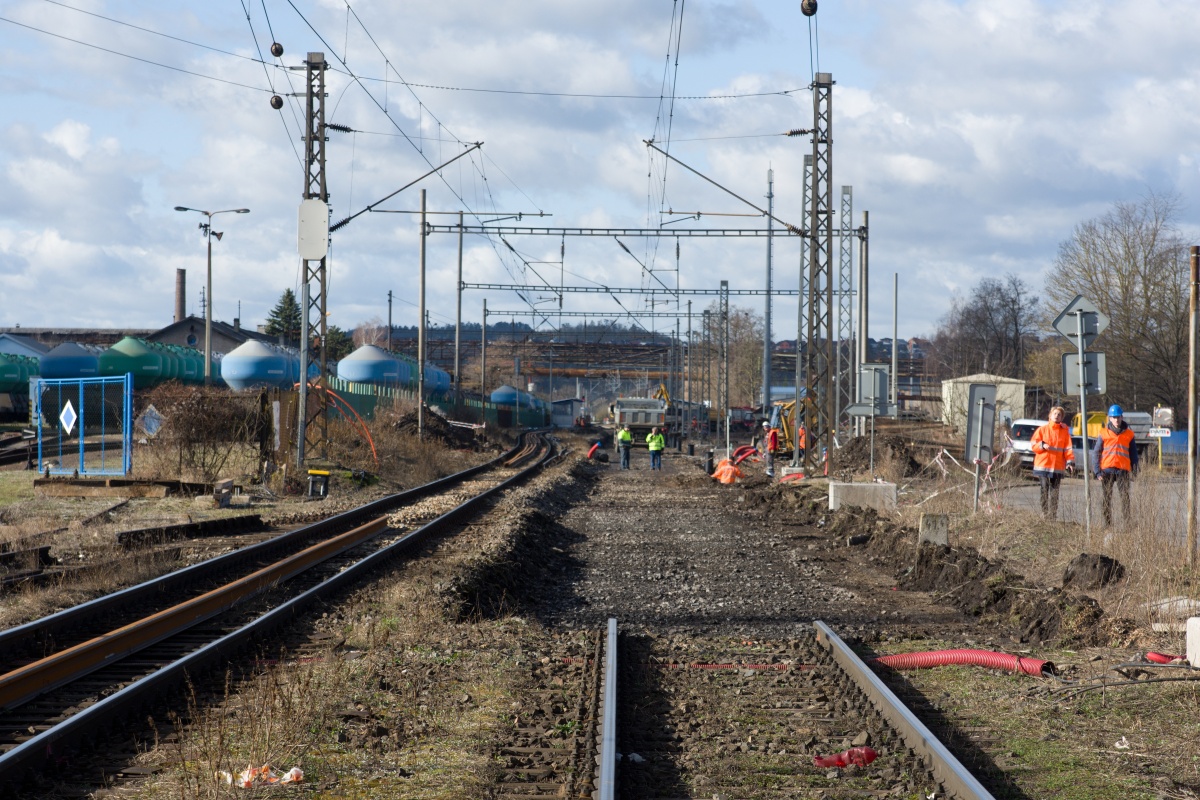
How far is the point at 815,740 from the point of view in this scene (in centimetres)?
700

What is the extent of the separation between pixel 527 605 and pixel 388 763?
6097mm

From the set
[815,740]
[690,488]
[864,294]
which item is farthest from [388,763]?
[864,294]

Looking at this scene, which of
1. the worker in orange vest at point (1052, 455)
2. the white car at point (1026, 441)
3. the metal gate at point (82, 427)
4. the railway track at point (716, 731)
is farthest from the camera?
the white car at point (1026, 441)

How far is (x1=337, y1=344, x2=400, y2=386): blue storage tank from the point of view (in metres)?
59.4

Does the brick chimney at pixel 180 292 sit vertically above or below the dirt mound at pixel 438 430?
above

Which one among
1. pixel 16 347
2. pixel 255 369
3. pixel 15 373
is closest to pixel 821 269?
pixel 255 369

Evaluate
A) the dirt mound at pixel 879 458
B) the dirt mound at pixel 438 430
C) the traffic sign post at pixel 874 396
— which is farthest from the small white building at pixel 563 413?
the traffic sign post at pixel 874 396

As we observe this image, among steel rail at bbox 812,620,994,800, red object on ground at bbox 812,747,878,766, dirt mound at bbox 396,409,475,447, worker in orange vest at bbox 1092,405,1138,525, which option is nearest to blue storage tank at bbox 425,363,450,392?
dirt mound at bbox 396,409,475,447

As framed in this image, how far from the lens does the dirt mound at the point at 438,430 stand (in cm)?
4462

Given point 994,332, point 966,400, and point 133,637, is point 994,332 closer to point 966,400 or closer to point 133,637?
point 966,400

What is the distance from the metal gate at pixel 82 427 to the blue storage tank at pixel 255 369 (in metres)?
5.76

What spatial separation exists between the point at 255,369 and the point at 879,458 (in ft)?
101

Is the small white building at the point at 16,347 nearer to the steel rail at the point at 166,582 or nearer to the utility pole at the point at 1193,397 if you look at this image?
the steel rail at the point at 166,582

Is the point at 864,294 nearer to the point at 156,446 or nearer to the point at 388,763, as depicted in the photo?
the point at 156,446
